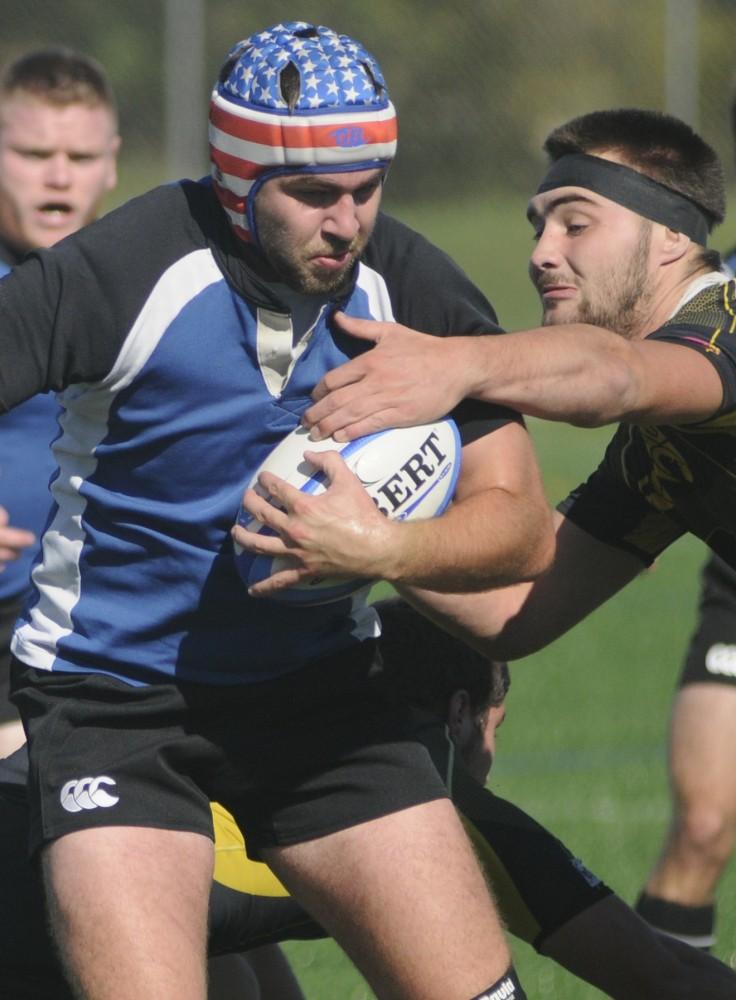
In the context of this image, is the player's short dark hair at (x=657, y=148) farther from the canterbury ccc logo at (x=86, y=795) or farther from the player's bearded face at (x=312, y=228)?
the canterbury ccc logo at (x=86, y=795)

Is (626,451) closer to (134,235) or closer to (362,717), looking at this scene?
(362,717)

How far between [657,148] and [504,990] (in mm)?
2573

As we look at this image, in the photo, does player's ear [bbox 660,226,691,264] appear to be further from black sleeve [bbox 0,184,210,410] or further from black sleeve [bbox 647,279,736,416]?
black sleeve [bbox 0,184,210,410]

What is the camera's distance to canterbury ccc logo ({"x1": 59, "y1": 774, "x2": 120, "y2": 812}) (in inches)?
149

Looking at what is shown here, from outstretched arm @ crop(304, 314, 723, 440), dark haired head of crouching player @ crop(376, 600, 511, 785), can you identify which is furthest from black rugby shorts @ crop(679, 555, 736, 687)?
outstretched arm @ crop(304, 314, 723, 440)

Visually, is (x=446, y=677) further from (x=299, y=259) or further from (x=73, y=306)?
(x=73, y=306)

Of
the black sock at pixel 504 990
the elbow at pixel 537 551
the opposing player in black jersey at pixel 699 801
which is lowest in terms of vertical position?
the opposing player in black jersey at pixel 699 801

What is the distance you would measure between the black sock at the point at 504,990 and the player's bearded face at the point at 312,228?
1.50 metres

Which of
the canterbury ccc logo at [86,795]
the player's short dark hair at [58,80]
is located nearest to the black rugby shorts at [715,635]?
the canterbury ccc logo at [86,795]

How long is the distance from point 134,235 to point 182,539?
2.15ft

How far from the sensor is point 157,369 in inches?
151

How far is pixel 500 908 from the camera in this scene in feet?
15.0

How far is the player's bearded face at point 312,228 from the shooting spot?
3904 millimetres

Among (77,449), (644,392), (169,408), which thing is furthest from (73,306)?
(644,392)
